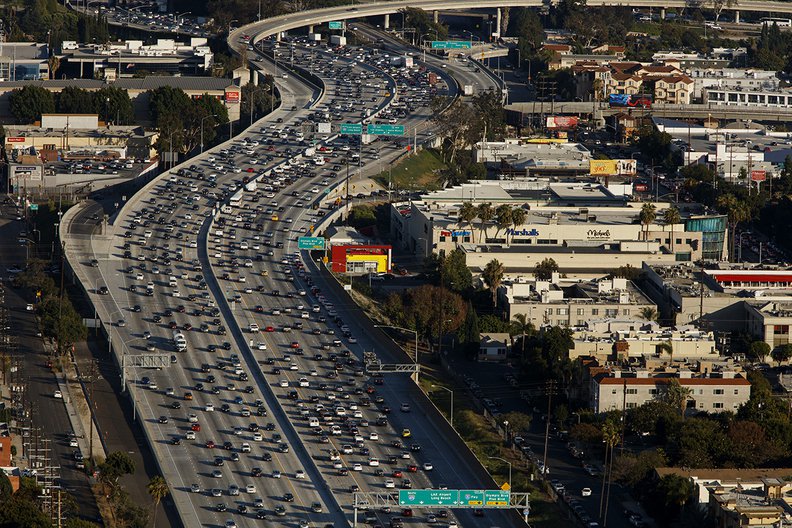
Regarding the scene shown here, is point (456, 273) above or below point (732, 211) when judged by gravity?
below

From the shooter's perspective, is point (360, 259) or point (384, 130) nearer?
point (360, 259)

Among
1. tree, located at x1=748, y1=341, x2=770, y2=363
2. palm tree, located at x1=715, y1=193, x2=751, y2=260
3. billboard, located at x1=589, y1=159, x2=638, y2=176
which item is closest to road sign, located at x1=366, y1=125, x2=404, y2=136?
billboard, located at x1=589, y1=159, x2=638, y2=176

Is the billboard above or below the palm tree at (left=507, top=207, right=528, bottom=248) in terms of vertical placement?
below

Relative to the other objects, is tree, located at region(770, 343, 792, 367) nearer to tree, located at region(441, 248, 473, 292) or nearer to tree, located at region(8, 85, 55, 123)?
tree, located at region(441, 248, 473, 292)

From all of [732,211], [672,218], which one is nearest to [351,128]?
[672,218]

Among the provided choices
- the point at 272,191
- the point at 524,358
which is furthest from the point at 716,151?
the point at 524,358

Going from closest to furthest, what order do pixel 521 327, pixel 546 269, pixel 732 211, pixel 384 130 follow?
pixel 521 327 → pixel 546 269 → pixel 732 211 → pixel 384 130

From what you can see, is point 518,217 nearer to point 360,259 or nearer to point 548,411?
point 360,259
